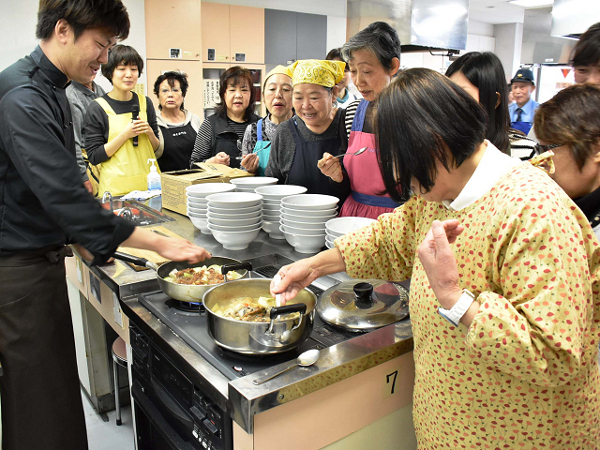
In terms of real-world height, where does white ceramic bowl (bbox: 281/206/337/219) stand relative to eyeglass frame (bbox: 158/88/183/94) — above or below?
below

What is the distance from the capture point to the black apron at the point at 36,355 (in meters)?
1.53

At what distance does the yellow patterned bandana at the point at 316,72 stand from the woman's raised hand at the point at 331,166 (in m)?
0.43

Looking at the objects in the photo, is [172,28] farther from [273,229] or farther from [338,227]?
[338,227]

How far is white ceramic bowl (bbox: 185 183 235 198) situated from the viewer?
2113 millimetres

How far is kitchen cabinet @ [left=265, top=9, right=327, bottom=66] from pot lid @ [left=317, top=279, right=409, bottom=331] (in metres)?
5.76

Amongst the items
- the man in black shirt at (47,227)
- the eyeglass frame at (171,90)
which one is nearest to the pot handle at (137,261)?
the man in black shirt at (47,227)

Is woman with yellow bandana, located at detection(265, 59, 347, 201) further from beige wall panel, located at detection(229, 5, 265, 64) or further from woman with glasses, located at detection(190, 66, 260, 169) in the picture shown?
beige wall panel, located at detection(229, 5, 265, 64)

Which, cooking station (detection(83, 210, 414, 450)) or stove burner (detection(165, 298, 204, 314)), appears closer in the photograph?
cooking station (detection(83, 210, 414, 450))

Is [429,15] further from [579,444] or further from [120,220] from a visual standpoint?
[579,444]

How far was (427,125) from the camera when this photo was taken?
36.2 inches

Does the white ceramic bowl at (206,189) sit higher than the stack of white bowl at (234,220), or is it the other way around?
the white ceramic bowl at (206,189)

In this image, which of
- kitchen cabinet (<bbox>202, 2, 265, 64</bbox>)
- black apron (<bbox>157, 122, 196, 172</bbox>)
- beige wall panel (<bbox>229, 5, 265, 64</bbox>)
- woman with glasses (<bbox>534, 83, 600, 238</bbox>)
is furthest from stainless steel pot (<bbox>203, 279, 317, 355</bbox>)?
beige wall panel (<bbox>229, 5, 265, 64</bbox>)

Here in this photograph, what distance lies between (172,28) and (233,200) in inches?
166

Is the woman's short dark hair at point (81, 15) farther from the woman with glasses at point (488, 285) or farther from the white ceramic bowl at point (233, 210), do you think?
the woman with glasses at point (488, 285)
